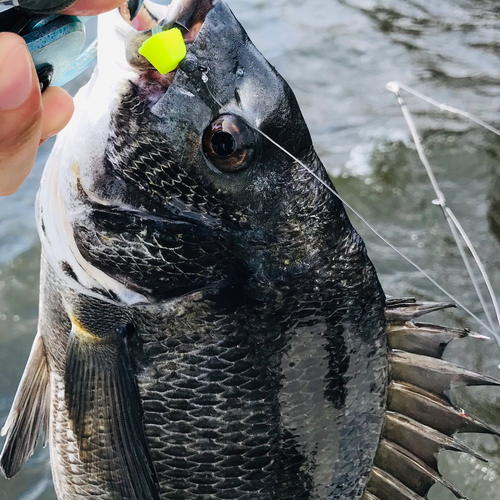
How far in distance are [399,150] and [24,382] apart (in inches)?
161

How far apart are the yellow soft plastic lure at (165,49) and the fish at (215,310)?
2.3 inches

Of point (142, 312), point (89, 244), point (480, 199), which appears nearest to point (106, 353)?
point (142, 312)

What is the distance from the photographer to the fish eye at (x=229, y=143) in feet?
4.86

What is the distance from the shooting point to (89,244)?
164 centimetres

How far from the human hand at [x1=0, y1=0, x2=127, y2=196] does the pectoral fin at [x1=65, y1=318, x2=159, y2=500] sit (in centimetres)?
77

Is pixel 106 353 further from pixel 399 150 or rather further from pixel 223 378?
pixel 399 150

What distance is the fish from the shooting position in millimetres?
1498

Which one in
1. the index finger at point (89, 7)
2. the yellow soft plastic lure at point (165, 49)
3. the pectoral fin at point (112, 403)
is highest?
the index finger at point (89, 7)

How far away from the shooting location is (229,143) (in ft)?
4.90

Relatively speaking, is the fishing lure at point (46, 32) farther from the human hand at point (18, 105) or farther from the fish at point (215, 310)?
the fish at point (215, 310)

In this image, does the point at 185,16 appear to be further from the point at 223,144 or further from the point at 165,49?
the point at 223,144

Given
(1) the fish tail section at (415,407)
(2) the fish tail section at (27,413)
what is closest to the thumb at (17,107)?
(2) the fish tail section at (27,413)

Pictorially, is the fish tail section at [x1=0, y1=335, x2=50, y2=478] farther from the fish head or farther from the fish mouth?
the fish mouth

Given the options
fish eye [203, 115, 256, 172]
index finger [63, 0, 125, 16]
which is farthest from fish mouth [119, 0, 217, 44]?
index finger [63, 0, 125, 16]
